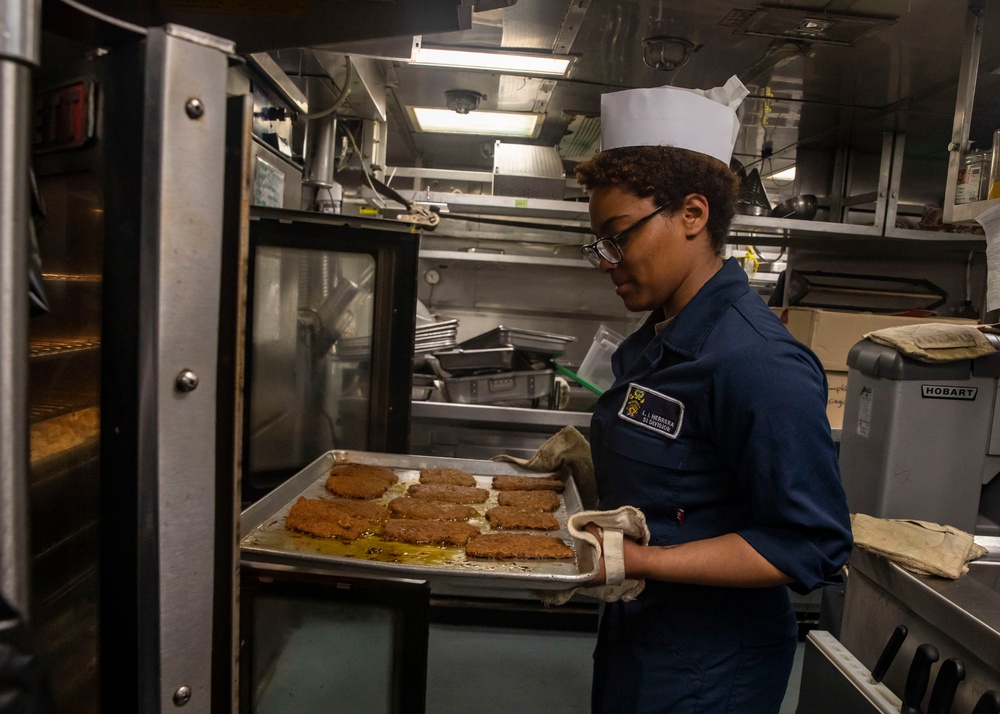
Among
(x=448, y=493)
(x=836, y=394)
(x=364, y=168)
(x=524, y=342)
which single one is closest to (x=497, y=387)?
(x=524, y=342)

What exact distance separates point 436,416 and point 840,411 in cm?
220

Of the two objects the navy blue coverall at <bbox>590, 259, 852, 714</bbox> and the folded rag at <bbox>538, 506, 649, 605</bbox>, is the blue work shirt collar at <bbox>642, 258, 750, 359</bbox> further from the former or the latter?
the folded rag at <bbox>538, 506, 649, 605</bbox>

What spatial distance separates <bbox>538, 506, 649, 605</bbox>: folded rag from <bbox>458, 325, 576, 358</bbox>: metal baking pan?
93.9 inches

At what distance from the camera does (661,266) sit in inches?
54.3

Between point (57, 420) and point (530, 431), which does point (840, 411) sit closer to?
point (530, 431)

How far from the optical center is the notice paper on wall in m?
2.13

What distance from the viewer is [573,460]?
2.18 meters

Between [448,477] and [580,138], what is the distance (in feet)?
10.3

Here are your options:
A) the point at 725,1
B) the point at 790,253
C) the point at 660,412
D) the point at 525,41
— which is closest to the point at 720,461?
the point at 660,412

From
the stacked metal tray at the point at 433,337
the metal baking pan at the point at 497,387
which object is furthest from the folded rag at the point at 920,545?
the stacked metal tray at the point at 433,337

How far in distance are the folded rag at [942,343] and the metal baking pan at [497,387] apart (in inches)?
76.7

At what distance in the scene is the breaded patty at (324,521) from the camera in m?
1.67

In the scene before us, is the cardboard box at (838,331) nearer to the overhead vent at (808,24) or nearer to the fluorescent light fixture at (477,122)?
the overhead vent at (808,24)

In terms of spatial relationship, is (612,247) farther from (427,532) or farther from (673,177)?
(427,532)
